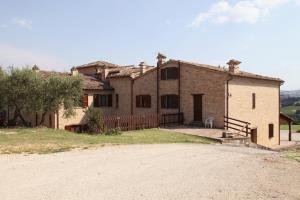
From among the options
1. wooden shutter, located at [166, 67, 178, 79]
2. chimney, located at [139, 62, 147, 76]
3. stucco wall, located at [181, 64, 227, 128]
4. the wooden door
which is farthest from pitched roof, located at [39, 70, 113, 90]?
the wooden door

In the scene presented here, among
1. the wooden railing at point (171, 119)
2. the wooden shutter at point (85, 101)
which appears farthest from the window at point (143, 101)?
the wooden shutter at point (85, 101)

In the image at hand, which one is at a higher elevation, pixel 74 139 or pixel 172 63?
pixel 172 63

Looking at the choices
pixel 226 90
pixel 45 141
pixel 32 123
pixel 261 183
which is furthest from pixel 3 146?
pixel 226 90

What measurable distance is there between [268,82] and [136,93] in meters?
Answer: 12.5

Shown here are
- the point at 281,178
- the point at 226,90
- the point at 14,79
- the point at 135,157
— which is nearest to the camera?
the point at 281,178

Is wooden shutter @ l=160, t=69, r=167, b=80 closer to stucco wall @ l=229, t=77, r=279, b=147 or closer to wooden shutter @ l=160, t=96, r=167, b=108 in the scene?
wooden shutter @ l=160, t=96, r=167, b=108

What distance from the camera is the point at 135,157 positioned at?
13961mm

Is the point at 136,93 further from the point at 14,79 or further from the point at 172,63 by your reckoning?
the point at 14,79

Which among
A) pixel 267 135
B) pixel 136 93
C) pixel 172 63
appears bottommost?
pixel 267 135

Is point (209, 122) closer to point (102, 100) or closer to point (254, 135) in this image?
point (254, 135)

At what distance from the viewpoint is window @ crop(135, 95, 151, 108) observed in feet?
107

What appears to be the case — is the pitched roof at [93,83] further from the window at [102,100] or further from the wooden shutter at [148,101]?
the wooden shutter at [148,101]

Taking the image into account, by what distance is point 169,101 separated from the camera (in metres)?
30.9

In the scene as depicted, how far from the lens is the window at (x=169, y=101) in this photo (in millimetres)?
30398
